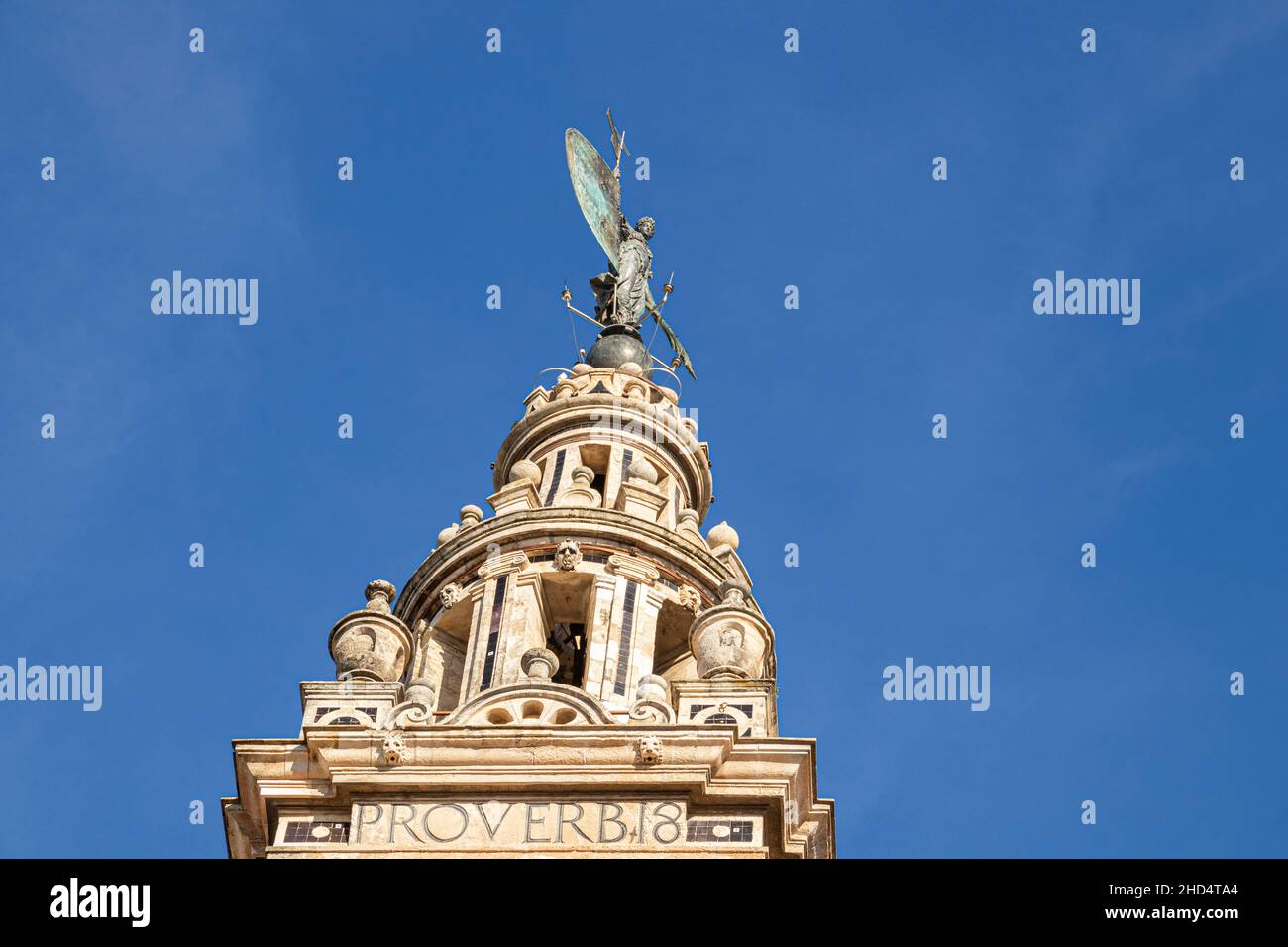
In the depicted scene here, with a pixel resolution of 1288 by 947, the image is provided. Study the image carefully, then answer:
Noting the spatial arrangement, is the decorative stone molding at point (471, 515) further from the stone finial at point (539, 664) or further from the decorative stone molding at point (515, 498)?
the stone finial at point (539, 664)

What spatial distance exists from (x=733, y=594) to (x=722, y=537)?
6345mm

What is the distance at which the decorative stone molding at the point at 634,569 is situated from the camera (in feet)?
121

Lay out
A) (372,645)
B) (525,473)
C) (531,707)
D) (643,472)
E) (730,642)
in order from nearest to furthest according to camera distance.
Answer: (531,707) → (730,642) → (372,645) → (643,472) → (525,473)

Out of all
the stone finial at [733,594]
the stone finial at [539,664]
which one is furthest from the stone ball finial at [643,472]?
the stone finial at [539,664]

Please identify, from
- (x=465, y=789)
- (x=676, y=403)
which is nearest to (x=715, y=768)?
(x=465, y=789)

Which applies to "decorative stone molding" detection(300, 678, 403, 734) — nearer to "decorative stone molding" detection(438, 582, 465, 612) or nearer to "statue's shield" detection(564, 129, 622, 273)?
"decorative stone molding" detection(438, 582, 465, 612)

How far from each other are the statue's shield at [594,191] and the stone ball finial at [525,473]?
352 inches

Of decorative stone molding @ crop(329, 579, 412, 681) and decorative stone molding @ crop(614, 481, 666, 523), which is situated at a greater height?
decorative stone molding @ crop(614, 481, 666, 523)

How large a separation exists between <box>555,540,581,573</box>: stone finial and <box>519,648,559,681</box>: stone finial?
14.7 ft

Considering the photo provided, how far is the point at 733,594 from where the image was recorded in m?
33.5

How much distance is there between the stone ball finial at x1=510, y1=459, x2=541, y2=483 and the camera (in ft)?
135

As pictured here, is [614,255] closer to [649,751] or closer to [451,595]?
[451,595]

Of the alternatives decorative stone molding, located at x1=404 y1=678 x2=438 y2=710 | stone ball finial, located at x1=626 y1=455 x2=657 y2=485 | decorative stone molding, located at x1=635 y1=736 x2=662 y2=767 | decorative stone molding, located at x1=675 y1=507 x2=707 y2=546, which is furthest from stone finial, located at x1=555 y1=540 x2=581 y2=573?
decorative stone molding, located at x1=635 y1=736 x2=662 y2=767

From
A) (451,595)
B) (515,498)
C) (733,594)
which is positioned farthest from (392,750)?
(515,498)
